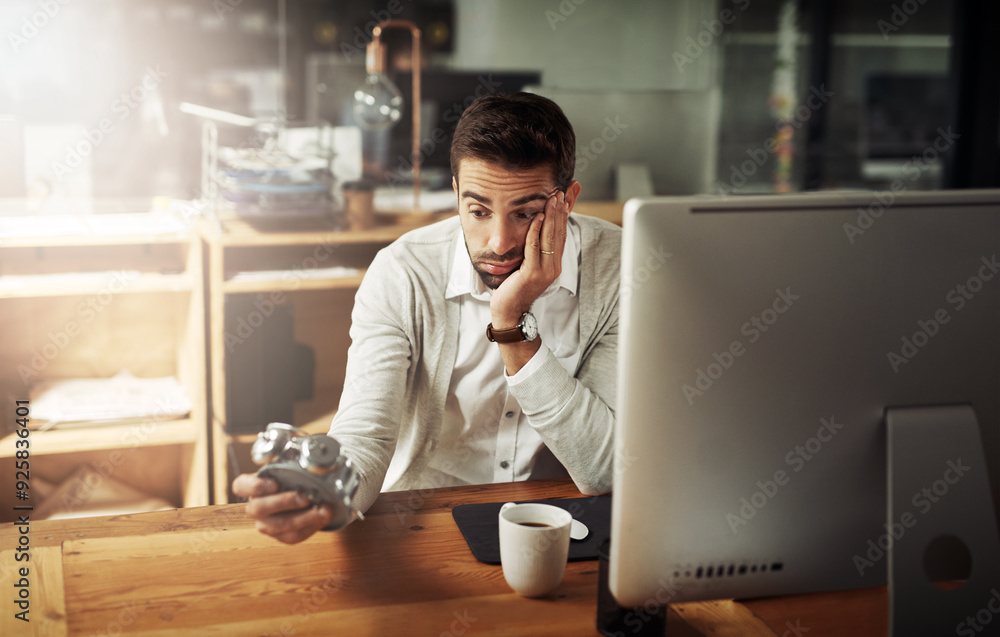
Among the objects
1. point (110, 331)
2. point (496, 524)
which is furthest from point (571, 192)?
point (110, 331)

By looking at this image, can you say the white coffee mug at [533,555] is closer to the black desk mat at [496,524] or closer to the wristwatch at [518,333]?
the black desk mat at [496,524]

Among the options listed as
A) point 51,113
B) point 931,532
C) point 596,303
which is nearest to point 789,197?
point 931,532

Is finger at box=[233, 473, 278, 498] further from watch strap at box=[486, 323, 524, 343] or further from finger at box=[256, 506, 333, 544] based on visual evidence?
watch strap at box=[486, 323, 524, 343]

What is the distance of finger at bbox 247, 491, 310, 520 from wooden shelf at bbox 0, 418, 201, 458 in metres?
1.57

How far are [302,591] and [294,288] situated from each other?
1532 mm

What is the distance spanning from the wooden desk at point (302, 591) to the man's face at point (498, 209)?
0.48 metres

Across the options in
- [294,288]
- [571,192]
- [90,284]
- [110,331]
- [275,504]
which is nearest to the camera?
[275,504]

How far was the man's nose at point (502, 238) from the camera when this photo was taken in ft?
4.63

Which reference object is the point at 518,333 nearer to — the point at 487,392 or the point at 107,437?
the point at 487,392

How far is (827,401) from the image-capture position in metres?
0.75

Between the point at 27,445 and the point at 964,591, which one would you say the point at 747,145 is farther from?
the point at 964,591

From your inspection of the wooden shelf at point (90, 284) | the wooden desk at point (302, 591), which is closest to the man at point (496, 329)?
the wooden desk at point (302, 591)

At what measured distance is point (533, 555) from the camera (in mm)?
913

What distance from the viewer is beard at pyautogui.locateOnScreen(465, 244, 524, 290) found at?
1.42 metres
